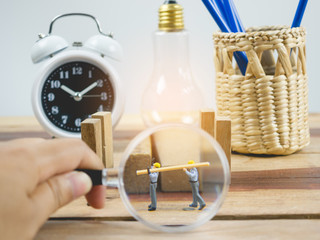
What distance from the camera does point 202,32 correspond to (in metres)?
1.21

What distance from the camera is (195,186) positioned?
549 mm

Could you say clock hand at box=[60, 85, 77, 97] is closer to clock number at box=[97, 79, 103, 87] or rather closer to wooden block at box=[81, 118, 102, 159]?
clock number at box=[97, 79, 103, 87]

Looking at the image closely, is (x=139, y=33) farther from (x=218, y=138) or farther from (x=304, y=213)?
(x=304, y=213)

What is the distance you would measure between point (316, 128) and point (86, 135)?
25.9 inches

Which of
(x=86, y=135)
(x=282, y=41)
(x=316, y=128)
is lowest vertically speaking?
(x=316, y=128)

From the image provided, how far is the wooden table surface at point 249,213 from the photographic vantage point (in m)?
0.50

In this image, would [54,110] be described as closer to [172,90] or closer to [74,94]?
[74,94]

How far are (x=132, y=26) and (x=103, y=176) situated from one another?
0.78 meters

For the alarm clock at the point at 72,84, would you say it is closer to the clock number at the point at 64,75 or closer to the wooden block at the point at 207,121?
the clock number at the point at 64,75

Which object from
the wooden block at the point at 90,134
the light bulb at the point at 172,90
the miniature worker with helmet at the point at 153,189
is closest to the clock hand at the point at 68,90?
the light bulb at the point at 172,90

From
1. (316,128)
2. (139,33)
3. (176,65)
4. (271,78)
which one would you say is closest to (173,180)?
(271,78)

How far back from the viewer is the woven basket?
75cm

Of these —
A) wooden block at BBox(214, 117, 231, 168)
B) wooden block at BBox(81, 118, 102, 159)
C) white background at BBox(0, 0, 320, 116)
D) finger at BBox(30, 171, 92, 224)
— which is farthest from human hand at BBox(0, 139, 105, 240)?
white background at BBox(0, 0, 320, 116)

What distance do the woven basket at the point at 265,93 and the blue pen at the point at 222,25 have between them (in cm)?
2
